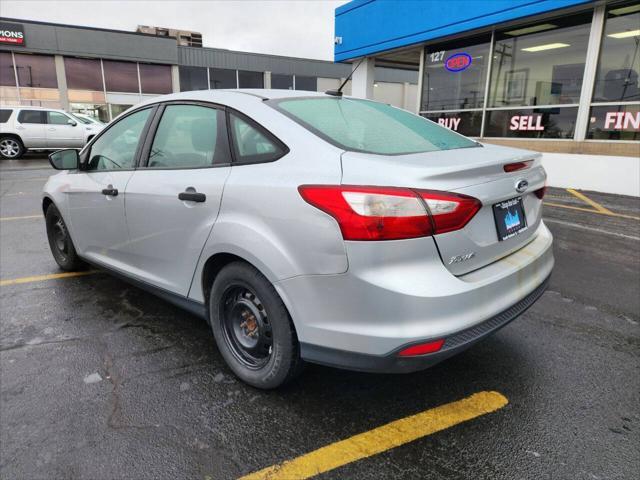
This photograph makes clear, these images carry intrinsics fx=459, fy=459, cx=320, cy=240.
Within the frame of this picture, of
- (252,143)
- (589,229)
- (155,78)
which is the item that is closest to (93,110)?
(155,78)

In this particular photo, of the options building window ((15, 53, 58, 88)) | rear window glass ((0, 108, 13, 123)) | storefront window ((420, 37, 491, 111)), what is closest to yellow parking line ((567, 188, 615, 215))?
storefront window ((420, 37, 491, 111))

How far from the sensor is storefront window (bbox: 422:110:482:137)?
39.4 ft

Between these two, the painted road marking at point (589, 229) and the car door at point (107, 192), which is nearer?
Answer: the car door at point (107, 192)

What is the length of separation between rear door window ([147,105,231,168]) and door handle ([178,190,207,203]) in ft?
0.59

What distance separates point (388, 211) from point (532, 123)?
10219 millimetres

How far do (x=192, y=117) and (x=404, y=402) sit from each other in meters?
2.07

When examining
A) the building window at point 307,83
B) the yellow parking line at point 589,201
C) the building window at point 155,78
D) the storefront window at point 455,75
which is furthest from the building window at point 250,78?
the yellow parking line at point 589,201

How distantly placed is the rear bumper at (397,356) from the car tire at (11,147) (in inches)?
725

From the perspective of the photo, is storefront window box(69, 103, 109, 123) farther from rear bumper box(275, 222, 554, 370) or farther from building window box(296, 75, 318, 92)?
rear bumper box(275, 222, 554, 370)

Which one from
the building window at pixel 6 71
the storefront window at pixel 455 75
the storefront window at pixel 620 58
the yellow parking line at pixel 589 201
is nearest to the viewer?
the yellow parking line at pixel 589 201

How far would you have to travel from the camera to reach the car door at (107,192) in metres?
3.23

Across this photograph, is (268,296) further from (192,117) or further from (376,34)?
(376,34)

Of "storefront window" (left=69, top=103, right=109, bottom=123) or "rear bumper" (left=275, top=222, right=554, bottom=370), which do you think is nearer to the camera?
"rear bumper" (left=275, top=222, right=554, bottom=370)

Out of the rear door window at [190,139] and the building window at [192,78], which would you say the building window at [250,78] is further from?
the rear door window at [190,139]
